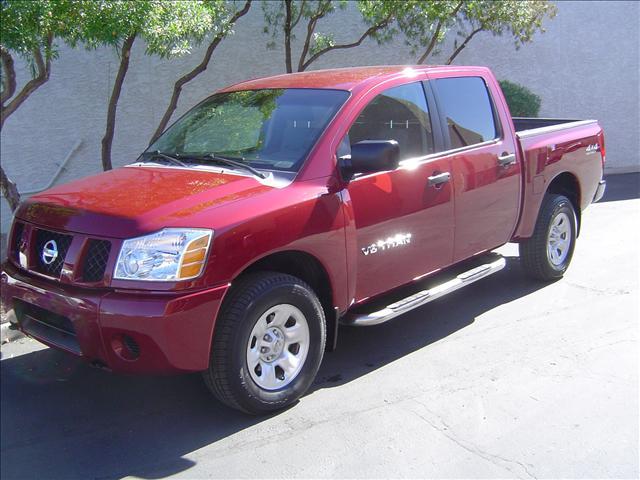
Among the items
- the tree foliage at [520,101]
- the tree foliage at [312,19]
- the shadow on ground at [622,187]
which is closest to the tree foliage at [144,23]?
the tree foliage at [312,19]

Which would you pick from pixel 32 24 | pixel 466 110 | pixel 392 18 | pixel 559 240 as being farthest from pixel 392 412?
pixel 392 18

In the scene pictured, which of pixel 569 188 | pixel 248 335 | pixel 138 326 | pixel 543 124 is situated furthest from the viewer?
pixel 543 124

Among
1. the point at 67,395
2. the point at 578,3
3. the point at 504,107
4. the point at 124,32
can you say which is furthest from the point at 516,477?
the point at 578,3

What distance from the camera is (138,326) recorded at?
3541mm

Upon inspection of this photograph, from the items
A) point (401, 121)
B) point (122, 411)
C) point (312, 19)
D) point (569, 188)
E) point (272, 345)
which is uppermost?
point (312, 19)

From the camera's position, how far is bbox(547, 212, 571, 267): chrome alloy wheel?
21.1ft

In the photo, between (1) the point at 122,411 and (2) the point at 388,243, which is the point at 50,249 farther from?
(2) the point at 388,243

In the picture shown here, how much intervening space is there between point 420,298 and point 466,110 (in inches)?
65.3

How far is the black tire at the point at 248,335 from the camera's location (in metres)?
3.80

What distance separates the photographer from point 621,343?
5156 mm

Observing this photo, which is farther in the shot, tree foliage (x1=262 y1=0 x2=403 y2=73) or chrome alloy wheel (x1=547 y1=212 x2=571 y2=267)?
tree foliage (x1=262 y1=0 x2=403 y2=73)

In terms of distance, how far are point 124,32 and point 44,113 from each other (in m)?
4.20

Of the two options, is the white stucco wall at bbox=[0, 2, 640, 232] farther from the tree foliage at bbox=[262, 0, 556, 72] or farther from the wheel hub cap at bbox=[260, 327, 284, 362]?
the wheel hub cap at bbox=[260, 327, 284, 362]

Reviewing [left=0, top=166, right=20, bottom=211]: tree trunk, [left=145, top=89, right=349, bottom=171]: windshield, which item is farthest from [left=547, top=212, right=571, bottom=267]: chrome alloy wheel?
[left=0, top=166, right=20, bottom=211]: tree trunk
